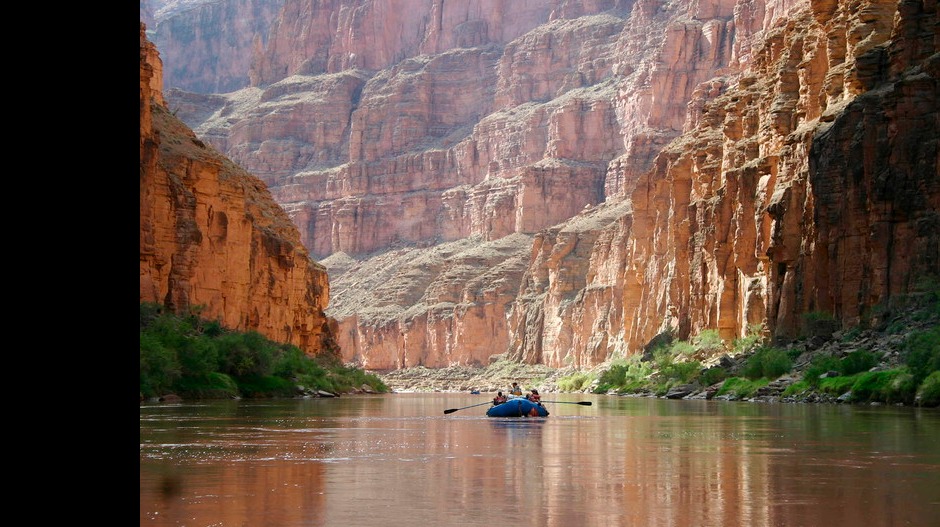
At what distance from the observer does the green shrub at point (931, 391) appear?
139 ft

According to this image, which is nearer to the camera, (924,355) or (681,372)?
(924,355)

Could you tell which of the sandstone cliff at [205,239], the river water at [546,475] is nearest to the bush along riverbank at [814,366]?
the river water at [546,475]

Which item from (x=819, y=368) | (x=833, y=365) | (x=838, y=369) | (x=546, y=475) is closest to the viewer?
(x=546, y=475)

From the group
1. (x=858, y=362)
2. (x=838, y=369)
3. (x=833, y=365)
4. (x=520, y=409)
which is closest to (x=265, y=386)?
(x=520, y=409)

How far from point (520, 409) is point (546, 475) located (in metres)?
23.6

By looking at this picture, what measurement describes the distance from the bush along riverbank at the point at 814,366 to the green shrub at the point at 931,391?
34 millimetres

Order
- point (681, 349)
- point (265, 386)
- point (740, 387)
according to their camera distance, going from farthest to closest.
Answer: point (681, 349) < point (265, 386) < point (740, 387)

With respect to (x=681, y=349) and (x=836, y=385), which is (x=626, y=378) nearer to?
(x=681, y=349)

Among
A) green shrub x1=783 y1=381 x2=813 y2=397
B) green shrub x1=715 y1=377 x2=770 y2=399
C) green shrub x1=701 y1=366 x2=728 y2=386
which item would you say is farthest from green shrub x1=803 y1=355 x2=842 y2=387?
green shrub x1=701 y1=366 x2=728 y2=386

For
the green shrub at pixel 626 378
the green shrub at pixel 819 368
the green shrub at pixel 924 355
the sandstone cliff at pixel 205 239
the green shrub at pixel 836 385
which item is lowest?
the green shrub at pixel 626 378

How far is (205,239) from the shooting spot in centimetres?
7319

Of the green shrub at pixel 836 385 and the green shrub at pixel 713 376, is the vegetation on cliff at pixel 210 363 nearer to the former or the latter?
the green shrub at pixel 713 376

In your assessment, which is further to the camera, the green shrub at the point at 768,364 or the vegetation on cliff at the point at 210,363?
the green shrub at the point at 768,364
